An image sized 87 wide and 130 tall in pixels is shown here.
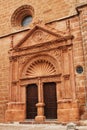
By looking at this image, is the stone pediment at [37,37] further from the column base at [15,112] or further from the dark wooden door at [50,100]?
the column base at [15,112]

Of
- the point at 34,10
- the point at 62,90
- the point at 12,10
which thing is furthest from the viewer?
the point at 12,10

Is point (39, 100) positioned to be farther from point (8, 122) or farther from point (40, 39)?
point (40, 39)

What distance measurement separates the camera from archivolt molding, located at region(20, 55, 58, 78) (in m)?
8.69

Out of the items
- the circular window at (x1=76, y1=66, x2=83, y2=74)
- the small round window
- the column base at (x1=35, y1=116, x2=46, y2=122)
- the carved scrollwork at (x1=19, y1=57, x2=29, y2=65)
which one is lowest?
the column base at (x1=35, y1=116, x2=46, y2=122)

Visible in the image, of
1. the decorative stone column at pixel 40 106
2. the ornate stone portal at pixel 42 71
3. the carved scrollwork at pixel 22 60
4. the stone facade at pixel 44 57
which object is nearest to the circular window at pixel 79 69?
the stone facade at pixel 44 57

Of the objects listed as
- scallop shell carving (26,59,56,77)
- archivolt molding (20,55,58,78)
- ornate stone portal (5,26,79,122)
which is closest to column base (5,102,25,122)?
ornate stone portal (5,26,79,122)

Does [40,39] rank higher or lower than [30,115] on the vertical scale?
higher

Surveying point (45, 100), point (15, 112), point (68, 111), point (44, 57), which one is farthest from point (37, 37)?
point (68, 111)

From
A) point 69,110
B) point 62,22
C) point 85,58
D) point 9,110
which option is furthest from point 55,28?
point 9,110

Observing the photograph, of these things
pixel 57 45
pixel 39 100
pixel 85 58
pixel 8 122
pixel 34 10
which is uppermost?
pixel 34 10

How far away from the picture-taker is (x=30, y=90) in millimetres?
Result: 9141

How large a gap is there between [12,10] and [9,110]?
4.94 metres

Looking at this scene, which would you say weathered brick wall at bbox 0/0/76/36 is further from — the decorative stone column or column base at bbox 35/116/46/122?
column base at bbox 35/116/46/122

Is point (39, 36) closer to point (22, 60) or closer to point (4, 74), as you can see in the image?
point (22, 60)
